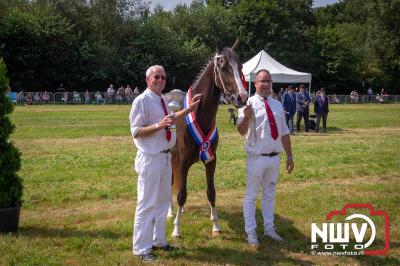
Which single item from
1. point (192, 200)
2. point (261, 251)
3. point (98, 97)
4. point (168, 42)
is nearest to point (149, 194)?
point (261, 251)

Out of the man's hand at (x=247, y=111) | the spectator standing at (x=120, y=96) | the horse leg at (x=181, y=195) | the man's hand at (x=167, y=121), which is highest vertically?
the spectator standing at (x=120, y=96)

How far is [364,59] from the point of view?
63.2 metres

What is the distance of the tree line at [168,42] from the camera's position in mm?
40875

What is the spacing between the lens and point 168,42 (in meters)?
48.6

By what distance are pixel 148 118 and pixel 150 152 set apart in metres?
0.41

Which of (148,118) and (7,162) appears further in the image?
(7,162)

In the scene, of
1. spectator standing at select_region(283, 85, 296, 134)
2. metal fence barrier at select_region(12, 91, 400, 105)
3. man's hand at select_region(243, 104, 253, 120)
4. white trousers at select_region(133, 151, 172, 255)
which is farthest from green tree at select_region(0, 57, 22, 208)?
metal fence barrier at select_region(12, 91, 400, 105)

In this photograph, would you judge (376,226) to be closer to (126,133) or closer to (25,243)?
(25,243)

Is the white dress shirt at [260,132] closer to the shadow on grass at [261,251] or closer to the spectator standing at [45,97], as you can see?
the shadow on grass at [261,251]

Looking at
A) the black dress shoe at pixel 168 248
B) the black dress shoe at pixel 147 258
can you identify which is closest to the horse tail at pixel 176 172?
the black dress shoe at pixel 168 248

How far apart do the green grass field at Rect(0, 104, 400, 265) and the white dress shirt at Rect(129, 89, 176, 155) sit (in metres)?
1.44

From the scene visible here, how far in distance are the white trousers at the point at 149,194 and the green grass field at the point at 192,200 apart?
29cm

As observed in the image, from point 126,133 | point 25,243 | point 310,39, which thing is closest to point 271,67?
point 126,133

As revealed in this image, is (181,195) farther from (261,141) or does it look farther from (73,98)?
(73,98)
